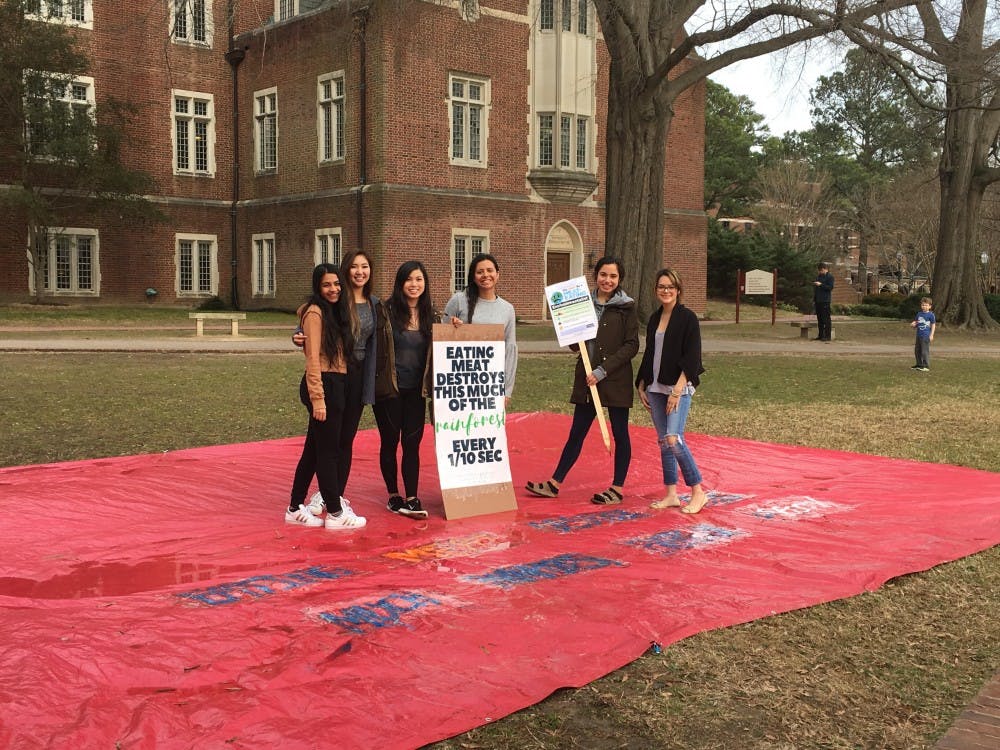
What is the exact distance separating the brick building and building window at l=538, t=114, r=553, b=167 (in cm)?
5

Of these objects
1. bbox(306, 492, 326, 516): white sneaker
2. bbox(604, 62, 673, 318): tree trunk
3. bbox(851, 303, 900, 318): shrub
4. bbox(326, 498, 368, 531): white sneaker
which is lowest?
bbox(326, 498, 368, 531): white sneaker

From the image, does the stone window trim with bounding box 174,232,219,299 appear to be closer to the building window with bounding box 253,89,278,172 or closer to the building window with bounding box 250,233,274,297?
the building window with bounding box 250,233,274,297

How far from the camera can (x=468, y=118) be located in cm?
2942

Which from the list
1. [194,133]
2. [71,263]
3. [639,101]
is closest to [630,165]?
[639,101]

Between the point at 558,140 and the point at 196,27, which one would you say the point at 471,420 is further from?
the point at 196,27

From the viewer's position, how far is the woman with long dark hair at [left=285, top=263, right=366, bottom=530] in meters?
6.04

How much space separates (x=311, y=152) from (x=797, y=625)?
91.1ft

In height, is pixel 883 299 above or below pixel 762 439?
above

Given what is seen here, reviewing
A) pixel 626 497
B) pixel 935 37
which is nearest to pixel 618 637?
pixel 626 497

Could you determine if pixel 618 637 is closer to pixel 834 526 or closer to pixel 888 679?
pixel 888 679

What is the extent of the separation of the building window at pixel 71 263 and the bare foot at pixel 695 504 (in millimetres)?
27288

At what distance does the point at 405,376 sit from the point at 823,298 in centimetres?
1935

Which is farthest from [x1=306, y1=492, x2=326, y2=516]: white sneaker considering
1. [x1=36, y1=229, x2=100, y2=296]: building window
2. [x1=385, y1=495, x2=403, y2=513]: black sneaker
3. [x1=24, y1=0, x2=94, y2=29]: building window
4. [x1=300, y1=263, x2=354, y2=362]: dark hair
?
[x1=36, y1=229, x2=100, y2=296]: building window

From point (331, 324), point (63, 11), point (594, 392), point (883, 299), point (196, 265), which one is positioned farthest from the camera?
point (883, 299)
